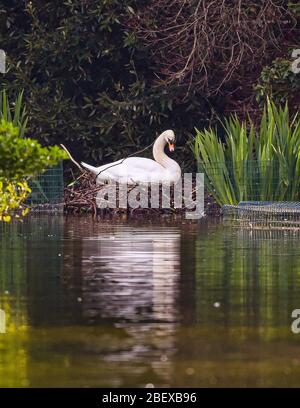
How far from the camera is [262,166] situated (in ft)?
85.8

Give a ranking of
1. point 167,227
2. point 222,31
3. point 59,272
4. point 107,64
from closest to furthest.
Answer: point 59,272 → point 167,227 → point 222,31 → point 107,64

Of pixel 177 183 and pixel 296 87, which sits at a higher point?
pixel 296 87

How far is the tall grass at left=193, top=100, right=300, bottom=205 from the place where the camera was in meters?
26.2

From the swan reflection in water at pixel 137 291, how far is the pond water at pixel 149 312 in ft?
0.04

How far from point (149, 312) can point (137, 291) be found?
5.09 ft

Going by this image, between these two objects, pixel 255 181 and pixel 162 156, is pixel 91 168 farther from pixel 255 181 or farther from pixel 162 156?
pixel 255 181

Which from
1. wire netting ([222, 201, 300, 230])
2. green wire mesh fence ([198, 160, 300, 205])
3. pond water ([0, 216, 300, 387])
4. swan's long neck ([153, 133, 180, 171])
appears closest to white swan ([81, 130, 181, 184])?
swan's long neck ([153, 133, 180, 171])

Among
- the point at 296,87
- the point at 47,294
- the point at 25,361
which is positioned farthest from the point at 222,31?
the point at 25,361

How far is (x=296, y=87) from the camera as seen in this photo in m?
31.2

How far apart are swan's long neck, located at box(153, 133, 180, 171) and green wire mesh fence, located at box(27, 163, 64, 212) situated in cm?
196

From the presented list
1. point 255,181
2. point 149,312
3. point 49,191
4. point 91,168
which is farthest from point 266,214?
point 149,312

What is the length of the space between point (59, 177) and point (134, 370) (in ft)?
72.1
